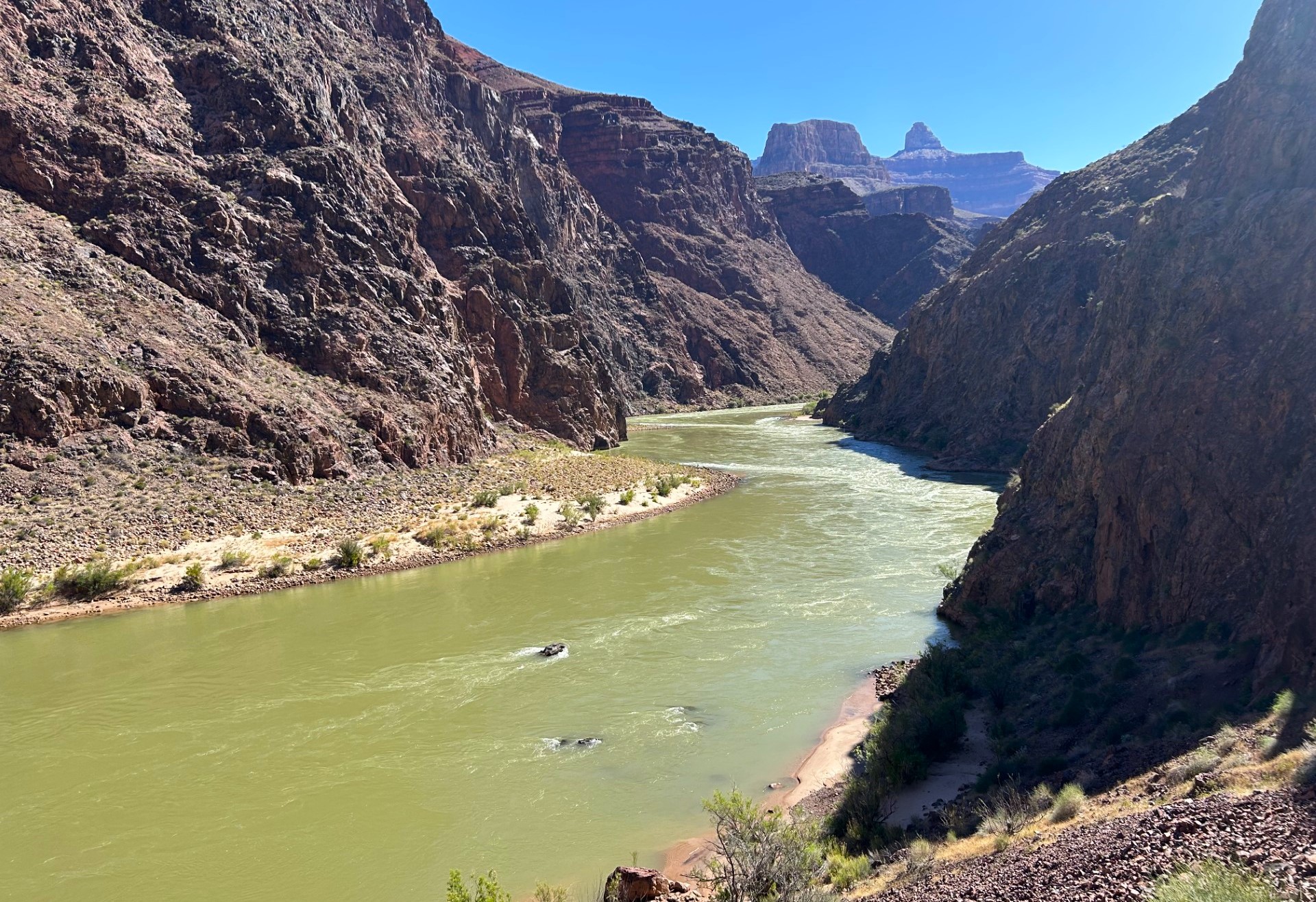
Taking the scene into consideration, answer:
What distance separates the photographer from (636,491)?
4278 cm

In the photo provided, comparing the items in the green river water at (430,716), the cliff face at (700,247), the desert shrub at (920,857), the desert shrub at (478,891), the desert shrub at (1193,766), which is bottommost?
the green river water at (430,716)

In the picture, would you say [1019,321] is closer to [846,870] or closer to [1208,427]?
[1208,427]

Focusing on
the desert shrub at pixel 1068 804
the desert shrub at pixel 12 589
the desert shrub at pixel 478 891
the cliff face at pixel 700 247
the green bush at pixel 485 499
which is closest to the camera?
the desert shrub at pixel 478 891

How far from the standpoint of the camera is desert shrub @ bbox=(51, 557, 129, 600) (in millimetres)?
24016

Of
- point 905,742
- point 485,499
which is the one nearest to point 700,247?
point 485,499

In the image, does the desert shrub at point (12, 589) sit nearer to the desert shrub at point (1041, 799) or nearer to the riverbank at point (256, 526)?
the riverbank at point (256, 526)

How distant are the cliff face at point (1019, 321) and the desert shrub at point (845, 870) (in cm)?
4179

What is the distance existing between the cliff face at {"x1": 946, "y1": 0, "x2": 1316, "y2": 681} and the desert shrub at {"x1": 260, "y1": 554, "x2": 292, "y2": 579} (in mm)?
20382

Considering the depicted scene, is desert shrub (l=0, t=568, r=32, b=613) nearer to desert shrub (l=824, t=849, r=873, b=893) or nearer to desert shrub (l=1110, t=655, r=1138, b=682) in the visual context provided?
desert shrub (l=824, t=849, r=873, b=893)

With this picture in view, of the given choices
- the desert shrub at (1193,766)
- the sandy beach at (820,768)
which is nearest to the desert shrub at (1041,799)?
the desert shrub at (1193,766)

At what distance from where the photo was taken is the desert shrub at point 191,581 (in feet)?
83.1

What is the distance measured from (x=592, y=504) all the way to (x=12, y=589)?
2084 cm

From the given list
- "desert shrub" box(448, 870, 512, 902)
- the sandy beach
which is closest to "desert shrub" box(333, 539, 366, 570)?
the sandy beach

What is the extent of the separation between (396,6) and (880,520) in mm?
70769
